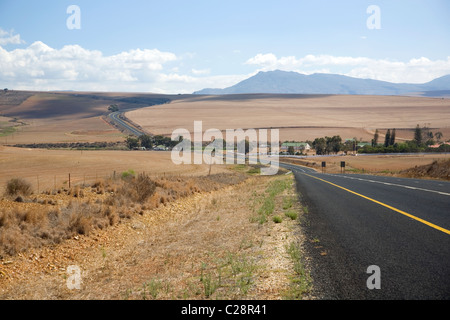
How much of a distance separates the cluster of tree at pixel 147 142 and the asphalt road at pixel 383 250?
9351cm

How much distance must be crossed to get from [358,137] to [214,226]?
139 m

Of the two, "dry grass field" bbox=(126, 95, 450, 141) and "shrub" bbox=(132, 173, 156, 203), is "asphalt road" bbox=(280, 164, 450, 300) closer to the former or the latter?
"shrub" bbox=(132, 173, 156, 203)

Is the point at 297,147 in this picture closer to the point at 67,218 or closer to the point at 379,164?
the point at 379,164

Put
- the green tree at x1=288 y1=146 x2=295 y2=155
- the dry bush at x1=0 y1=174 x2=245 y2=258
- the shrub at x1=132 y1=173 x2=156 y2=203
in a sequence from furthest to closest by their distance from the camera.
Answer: the green tree at x1=288 y1=146 x2=295 y2=155 → the shrub at x1=132 y1=173 x2=156 y2=203 → the dry bush at x1=0 y1=174 x2=245 y2=258

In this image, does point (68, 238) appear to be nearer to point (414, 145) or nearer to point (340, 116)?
point (414, 145)

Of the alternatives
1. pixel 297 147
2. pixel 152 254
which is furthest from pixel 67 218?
pixel 297 147

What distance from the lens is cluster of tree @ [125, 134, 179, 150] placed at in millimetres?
102000

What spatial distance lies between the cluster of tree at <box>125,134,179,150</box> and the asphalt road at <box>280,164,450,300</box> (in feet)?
307

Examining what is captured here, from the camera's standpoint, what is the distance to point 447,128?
14838 centimetres

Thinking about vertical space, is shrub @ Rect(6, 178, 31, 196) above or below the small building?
above

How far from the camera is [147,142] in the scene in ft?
352
